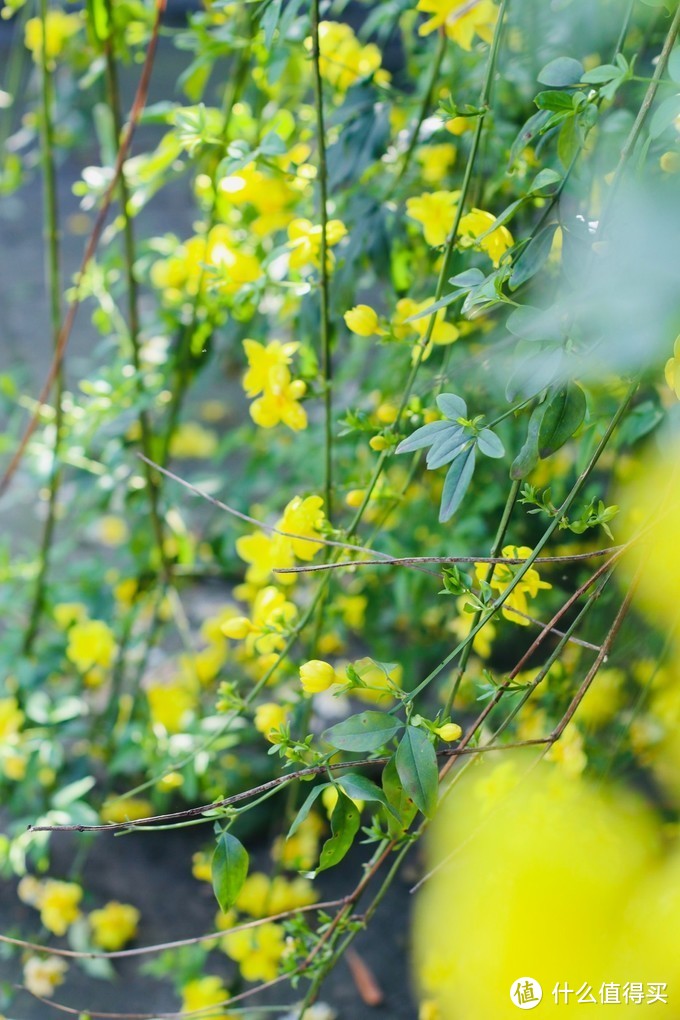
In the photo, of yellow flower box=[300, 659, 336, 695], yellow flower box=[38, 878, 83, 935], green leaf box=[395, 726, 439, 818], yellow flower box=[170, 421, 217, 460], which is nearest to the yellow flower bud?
yellow flower box=[300, 659, 336, 695]

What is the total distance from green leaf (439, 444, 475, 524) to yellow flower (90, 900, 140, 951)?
102cm

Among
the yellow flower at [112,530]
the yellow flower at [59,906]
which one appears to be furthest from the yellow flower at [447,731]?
the yellow flower at [112,530]

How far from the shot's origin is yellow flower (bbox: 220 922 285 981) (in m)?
1.10

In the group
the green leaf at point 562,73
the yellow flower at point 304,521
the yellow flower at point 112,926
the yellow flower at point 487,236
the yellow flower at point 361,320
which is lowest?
the yellow flower at point 112,926

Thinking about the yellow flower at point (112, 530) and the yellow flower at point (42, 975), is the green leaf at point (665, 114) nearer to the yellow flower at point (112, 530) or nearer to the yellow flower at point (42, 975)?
the yellow flower at point (42, 975)

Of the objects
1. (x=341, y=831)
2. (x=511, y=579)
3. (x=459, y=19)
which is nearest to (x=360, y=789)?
(x=341, y=831)

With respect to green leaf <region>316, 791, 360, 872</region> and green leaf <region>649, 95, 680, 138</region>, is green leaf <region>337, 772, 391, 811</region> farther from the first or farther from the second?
green leaf <region>649, 95, 680, 138</region>

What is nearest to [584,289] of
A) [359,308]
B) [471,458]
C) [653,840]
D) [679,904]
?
[471,458]

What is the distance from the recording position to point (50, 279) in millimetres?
1110

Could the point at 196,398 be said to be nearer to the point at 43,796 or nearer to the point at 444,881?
the point at 43,796

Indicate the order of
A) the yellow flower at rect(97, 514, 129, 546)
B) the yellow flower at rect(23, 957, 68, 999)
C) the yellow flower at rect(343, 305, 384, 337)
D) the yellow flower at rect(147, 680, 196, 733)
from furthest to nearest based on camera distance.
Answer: the yellow flower at rect(97, 514, 129, 546), the yellow flower at rect(147, 680, 196, 733), the yellow flower at rect(23, 957, 68, 999), the yellow flower at rect(343, 305, 384, 337)

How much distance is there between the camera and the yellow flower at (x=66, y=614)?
4.30 feet

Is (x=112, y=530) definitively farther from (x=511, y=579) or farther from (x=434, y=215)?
(x=511, y=579)

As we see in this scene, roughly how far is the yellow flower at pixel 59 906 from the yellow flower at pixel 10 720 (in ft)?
0.73
